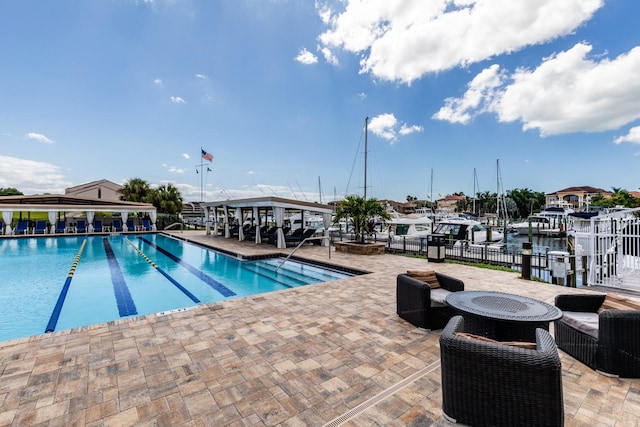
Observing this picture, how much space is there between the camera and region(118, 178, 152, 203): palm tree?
32969 mm

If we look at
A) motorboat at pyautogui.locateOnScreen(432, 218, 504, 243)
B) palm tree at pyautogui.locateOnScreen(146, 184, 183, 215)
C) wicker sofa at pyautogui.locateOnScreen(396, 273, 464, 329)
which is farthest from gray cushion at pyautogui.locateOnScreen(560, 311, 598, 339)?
palm tree at pyautogui.locateOnScreen(146, 184, 183, 215)

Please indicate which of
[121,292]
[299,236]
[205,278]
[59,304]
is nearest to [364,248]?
[299,236]

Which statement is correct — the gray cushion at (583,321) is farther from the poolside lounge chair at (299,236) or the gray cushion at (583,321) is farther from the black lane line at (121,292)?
the poolside lounge chair at (299,236)

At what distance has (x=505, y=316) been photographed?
3.20 meters

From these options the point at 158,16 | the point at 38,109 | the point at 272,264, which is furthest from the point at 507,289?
the point at 38,109

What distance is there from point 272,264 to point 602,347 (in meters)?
10.6

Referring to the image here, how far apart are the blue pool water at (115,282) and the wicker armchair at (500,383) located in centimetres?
707

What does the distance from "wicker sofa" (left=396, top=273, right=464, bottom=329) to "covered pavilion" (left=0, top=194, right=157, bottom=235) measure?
2770 centimetres

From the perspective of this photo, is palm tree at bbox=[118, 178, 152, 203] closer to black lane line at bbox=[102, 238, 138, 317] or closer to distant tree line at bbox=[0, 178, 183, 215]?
distant tree line at bbox=[0, 178, 183, 215]

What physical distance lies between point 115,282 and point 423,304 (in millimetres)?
10180

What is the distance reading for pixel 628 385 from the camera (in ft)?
9.75

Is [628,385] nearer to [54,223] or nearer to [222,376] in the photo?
[222,376]

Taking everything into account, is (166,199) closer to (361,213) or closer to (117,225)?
(117,225)

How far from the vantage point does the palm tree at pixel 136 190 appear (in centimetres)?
3297
